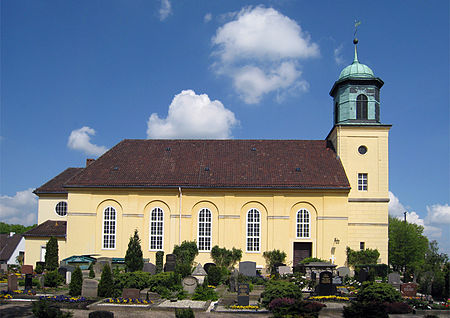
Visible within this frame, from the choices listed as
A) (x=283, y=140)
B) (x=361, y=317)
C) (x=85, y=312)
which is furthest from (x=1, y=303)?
(x=283, y=140)

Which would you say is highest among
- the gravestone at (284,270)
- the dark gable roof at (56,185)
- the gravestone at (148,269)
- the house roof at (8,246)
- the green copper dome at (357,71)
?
the green copper dome at (357,71)

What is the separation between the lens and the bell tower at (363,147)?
34188mm

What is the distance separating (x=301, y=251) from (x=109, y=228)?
1516 centimetres

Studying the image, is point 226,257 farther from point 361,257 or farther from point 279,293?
point 279,293

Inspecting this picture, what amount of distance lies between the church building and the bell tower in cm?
8

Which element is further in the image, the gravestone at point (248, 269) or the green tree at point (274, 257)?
the green tree at point (274, 257)

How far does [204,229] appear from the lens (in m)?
34.1

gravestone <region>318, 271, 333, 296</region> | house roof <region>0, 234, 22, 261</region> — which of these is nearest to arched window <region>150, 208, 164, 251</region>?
gravestone <region>318, 271, 333, 296</region>

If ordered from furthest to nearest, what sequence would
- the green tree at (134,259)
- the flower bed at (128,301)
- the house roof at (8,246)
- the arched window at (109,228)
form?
the house roof at (8,246)
the arched window at (109,228)
the green tree at (134,259)
the flower bed at (128,301)

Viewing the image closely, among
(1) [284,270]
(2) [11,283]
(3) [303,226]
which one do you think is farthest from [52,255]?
(3) [303,226]

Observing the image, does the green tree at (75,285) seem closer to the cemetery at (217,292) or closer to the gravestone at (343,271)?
the cemetery at (217,292)

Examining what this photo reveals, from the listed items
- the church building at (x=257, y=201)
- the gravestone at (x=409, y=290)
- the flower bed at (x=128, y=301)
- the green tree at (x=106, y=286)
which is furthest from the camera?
the church building at (x=257, y=201)

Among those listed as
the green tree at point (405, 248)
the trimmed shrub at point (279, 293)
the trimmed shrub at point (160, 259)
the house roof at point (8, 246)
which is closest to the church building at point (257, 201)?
the trimmed shrub at point (160, 259)

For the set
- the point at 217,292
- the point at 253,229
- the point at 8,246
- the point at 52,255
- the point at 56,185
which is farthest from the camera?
the point at 8,246
